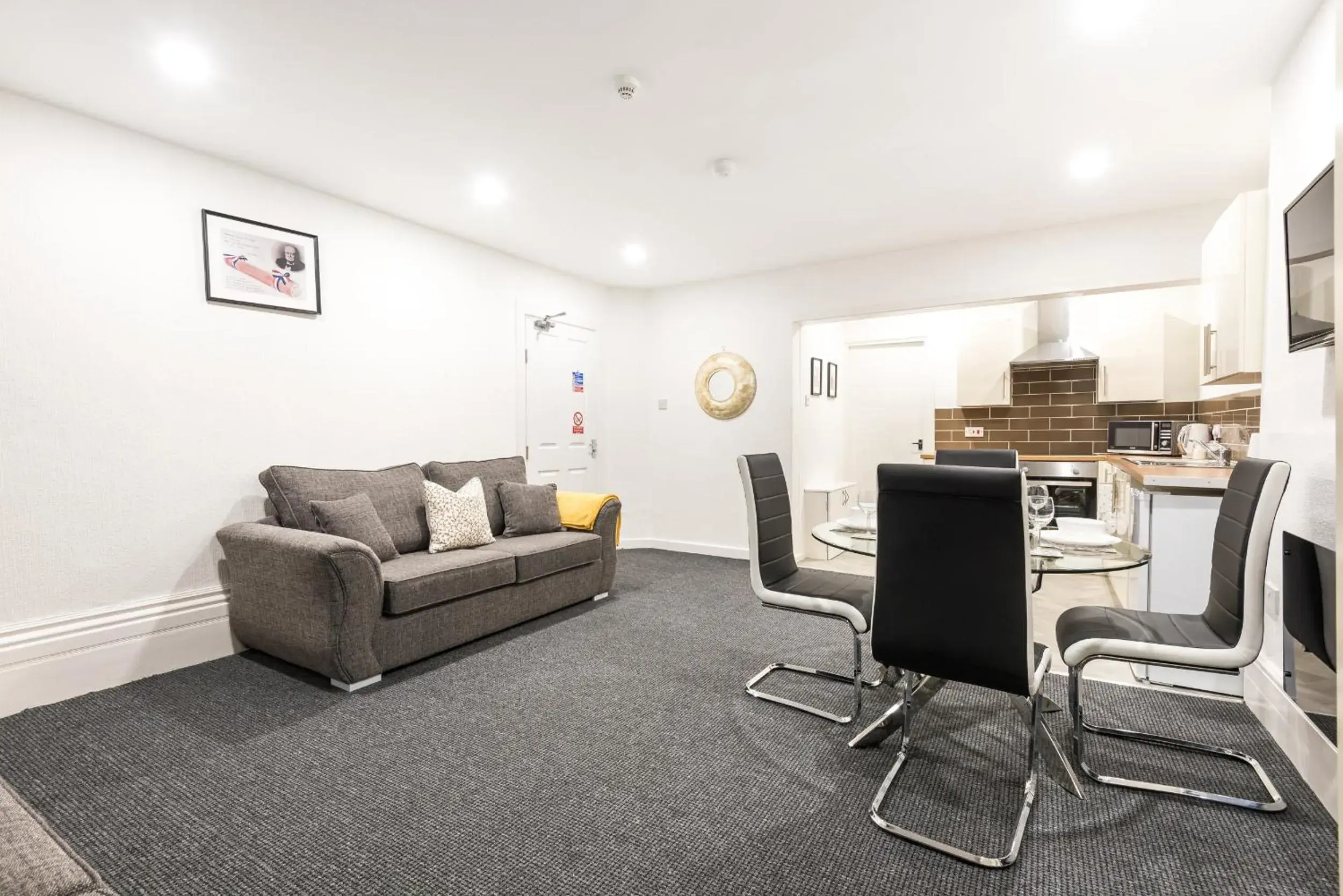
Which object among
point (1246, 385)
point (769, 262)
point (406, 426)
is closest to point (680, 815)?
point (406, 426)

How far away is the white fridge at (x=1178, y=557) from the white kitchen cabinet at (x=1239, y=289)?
0.62m

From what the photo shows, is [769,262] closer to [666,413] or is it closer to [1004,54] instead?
[666,413]

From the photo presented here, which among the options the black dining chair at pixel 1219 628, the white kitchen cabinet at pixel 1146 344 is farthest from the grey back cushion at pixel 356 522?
the white kitchen cabinet at pixel 1146 344

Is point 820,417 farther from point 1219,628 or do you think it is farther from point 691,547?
point 1219,628

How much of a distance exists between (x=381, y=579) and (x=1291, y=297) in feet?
12.0

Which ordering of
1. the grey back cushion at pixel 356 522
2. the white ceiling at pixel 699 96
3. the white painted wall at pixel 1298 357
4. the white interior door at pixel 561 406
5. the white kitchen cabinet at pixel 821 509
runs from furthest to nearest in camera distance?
the white kitchen cabinet at pixel 821 509
the white interior door at pixel 561 406
the grey back cushion at pixel 356 522
the white ceiling at pixel 699 96
the white painted wall at pixel 1298 357

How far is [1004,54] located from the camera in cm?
233

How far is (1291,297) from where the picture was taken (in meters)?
2.12

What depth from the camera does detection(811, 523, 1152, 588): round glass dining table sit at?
6.60 feet

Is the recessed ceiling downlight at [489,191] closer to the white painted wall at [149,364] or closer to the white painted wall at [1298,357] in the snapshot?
the white painted wall at [149,364]

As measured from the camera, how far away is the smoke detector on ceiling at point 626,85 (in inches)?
98.4

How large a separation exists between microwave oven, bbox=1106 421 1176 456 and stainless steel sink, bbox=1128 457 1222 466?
0.15 meters

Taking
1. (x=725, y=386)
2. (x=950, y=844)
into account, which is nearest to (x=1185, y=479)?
(x=950, y=844)

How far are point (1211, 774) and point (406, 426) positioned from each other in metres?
4.32
